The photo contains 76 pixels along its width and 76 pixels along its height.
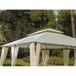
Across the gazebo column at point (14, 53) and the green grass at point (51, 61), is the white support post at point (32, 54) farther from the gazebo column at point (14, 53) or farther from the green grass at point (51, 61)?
the gazebo column at point (14, 53)

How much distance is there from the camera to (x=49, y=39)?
3.03m

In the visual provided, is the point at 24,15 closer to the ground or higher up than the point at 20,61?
higher up

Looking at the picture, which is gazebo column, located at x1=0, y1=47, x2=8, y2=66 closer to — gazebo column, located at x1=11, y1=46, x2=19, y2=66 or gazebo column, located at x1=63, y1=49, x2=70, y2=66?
gazebo column, located at x1=11, y1=46, x2=19, y2=66

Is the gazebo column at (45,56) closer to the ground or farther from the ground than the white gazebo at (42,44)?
closer to the ground

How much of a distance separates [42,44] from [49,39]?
0.10m

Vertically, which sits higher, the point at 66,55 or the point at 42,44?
the point at 42,44

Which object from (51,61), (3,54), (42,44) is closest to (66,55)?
(51,61)

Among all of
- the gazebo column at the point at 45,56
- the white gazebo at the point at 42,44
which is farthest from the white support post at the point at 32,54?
the gazebo column at the point at 45,56

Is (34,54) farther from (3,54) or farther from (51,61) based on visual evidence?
(3,54)

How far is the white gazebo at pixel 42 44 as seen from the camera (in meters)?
2.99
